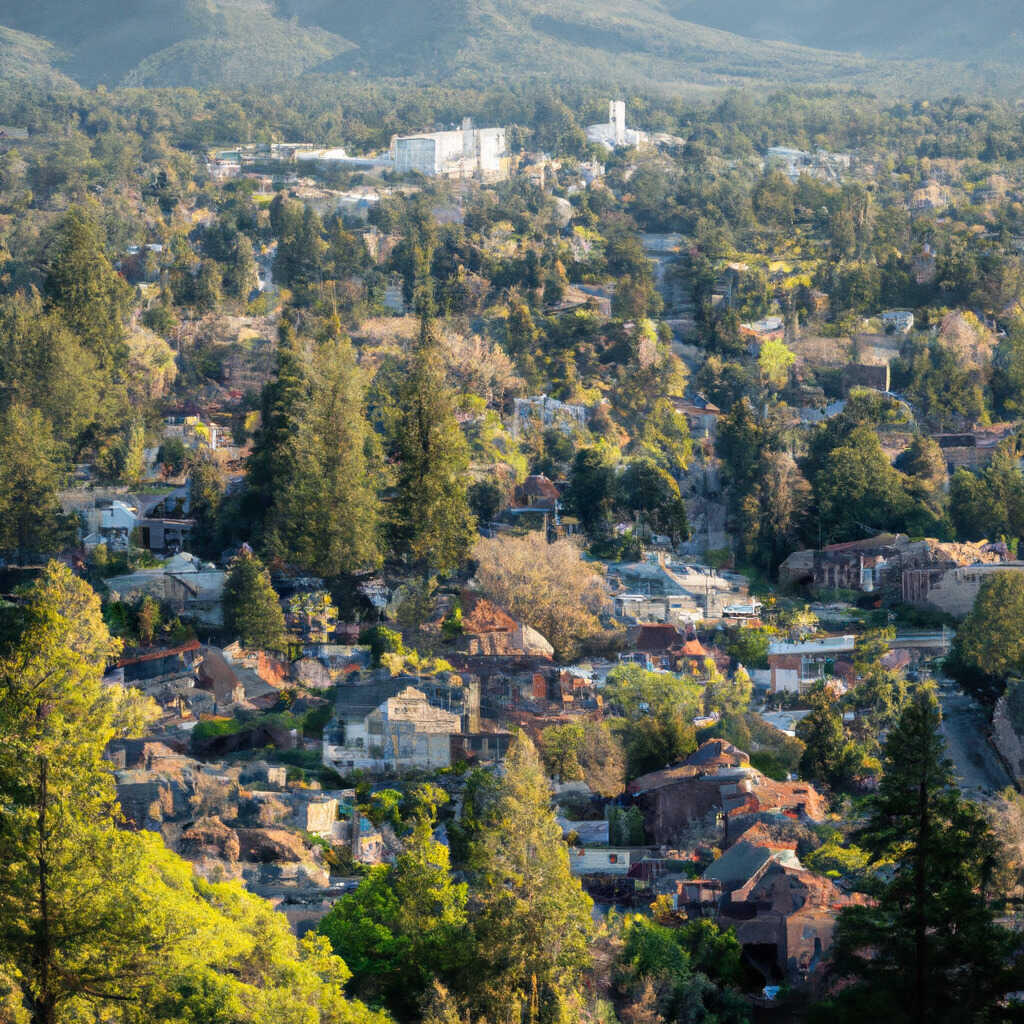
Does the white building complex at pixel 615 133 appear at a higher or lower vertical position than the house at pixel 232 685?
higher

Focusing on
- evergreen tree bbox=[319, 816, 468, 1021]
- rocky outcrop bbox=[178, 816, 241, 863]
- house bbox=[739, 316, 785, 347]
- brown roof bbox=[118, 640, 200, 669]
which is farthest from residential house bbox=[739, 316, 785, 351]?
evergreen tree bbox=[319, 816, 468, 1021]

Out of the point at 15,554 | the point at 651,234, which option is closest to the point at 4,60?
the point at 651,234

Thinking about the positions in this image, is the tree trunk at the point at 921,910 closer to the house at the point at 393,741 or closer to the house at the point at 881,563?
the house at the point at 393,741

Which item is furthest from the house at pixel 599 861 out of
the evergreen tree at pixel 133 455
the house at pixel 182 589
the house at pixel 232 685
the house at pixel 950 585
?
the evergreen tree at pixel 133 455

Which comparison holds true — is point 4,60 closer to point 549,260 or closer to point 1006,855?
point 549,260

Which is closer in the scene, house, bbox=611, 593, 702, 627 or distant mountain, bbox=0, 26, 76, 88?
house, bbox=611, 593, 702, 627

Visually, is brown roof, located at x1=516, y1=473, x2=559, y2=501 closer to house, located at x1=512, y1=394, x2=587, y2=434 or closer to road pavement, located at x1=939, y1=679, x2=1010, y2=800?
house, located at x1=512, y1=394, x2=587, y2=434
